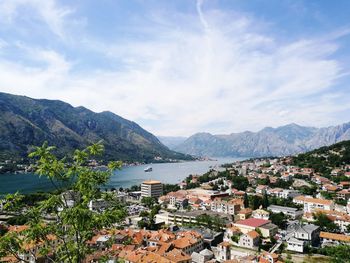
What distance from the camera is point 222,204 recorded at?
4216 centimetres

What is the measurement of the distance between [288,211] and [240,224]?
32.4 ft

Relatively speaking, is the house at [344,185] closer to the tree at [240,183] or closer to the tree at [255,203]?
the tree at [240,183]

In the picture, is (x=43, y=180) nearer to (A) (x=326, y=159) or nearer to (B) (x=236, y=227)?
(B) (x=236, y=227)

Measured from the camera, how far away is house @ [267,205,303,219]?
1486 inches

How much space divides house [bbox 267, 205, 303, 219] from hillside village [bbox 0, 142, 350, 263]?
116 mm

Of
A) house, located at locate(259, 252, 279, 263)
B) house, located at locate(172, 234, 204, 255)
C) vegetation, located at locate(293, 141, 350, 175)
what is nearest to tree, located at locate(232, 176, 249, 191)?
vegetation, located at locate(293, 141, 350, 175)

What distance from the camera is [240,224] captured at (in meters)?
31.6

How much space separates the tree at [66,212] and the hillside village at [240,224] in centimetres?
29

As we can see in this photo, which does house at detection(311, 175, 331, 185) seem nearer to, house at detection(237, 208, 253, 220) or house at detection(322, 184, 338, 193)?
house at detection(322, 184, 338, 193)

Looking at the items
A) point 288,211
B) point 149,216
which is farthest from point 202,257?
point 288,211

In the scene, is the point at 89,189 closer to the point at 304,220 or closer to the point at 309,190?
the point at 304,220

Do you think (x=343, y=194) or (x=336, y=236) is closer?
(x=336, y=236)

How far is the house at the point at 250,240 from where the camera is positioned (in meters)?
26.9

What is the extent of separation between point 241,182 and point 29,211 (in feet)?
186
